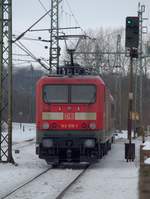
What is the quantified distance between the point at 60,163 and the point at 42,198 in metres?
10.5

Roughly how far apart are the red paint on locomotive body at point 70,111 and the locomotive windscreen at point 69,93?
8 cm

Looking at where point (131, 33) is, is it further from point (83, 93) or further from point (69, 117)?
point (69, 117)

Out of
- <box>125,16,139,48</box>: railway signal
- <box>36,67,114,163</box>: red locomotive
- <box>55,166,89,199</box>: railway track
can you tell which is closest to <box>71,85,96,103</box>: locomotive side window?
<box>36,67,114,163</box>: red locomotive

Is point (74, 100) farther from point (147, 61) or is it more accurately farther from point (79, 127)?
point (147, 61)

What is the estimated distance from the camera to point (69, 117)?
22078 millimetres

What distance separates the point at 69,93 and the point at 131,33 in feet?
10.2

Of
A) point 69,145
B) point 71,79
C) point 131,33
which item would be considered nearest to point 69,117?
point 69,145

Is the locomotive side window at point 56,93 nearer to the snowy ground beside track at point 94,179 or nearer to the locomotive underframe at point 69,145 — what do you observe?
the locomotive underframe at point 69,145

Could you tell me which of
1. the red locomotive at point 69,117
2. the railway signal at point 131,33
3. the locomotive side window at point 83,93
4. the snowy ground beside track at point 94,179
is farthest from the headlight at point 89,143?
the railway signal at point 131,33

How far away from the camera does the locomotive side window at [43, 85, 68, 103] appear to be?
22.3 metres

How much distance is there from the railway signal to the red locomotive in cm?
172

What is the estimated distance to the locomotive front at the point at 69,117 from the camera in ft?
71.9

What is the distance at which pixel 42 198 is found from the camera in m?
13.8

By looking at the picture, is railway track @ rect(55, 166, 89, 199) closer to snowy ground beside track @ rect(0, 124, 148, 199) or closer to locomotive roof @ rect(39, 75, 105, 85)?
snowy ground beside track @ rect(0, 124, 148, 199)
